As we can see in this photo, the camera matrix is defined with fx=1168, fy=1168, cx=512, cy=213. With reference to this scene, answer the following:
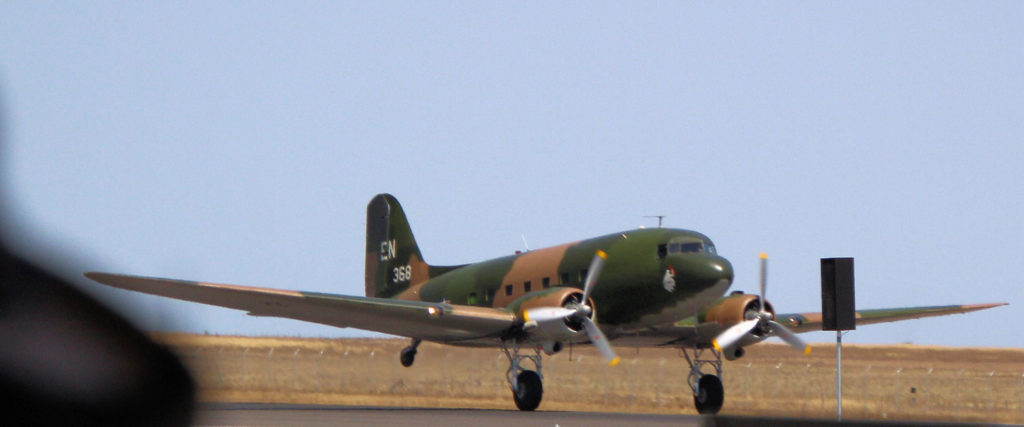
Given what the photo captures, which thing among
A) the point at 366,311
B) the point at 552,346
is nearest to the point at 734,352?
the point at 552,346

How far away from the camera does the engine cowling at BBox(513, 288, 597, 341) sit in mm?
26594

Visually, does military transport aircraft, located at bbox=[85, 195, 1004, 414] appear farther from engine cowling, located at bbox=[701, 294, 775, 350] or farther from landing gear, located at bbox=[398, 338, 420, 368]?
landing gear, located at bbox=[398, 338, 420, 368]

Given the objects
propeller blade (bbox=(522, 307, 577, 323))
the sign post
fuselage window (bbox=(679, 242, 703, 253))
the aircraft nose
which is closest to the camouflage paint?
the aircraft nose

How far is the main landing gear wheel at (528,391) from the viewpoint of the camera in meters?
27.5

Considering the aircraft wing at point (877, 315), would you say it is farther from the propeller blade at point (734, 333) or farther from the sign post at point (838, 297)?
the sign post at point (838, 297)

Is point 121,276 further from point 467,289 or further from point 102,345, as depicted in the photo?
point 467,289

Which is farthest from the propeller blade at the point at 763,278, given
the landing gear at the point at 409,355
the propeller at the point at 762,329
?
the landing gear at the point at 409,355

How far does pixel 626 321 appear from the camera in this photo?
2797 cm

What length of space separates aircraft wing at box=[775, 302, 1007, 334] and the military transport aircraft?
0.10 m

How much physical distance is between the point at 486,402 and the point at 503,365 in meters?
1.28

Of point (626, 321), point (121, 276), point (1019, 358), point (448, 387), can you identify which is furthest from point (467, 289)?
point (1019, 358)

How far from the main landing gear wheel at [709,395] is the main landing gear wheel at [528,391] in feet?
14.2

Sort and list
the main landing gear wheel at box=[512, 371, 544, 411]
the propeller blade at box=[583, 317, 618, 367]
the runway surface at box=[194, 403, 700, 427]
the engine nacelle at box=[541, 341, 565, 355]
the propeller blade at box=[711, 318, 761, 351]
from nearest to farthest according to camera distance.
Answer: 1. the runway surface at box=[194, 403, 700, 427]
2. the propeller blade at box=[583, 317, 618, 367]
3. the engine nacelle at box=[541, 341, 565, 355]
4. the main landing gear wheel at box=[512, 371, 544, 411]
5. the propeller blade at box=[711, 318, 761, 351]

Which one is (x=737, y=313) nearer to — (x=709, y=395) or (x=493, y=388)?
(x=709, y=395)
